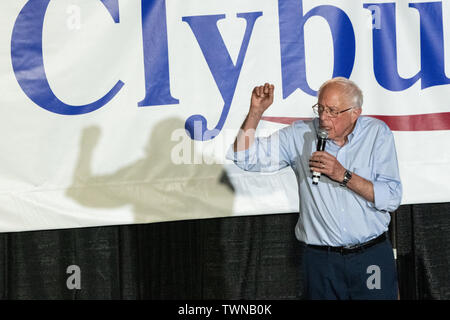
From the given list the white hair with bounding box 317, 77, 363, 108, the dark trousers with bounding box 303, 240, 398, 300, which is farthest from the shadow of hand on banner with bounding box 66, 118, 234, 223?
the white hair with bounding box 317, 77, 363, 108

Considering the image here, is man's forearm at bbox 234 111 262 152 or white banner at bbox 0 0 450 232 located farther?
white banner at bbox 0 0 450 232

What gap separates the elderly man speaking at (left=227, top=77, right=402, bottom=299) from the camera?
2787 millimetres

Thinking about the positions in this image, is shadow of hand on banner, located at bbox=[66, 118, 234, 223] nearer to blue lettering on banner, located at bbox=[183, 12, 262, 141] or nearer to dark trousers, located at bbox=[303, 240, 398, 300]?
blue lettering on banner, located at bbox=[183, 12, 262, 141]

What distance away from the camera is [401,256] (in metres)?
3.79

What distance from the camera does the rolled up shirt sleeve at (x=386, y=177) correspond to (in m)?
2.73

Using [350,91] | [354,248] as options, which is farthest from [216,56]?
[354,248]

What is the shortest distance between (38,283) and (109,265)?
377 millimetres

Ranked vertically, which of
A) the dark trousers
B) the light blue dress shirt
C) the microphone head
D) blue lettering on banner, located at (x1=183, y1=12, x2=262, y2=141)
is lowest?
the dark trousers

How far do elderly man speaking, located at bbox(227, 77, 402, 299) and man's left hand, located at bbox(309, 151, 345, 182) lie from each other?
84 millimetres

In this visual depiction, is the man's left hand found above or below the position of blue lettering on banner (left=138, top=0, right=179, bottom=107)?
below

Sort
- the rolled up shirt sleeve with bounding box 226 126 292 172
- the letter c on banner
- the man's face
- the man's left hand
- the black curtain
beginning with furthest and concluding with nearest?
the black curtain < the letter c on banner < the rolled up shirt sleeve with bounding box 226 126 292 172 < the man's face < the man's left hand

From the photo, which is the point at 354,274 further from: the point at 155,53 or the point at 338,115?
the point at 155,53
